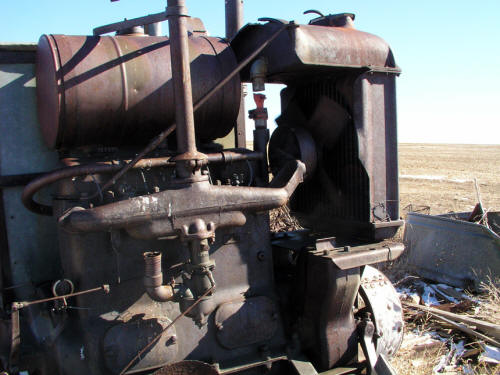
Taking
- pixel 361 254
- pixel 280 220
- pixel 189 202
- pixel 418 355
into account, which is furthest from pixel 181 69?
pixel 280 220

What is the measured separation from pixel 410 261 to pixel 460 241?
33.9 inches

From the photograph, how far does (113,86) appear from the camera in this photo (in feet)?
9.48

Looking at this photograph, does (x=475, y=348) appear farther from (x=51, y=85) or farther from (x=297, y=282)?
(x=51, y=85)

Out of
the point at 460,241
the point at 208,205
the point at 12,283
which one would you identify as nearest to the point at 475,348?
the point at 460,241

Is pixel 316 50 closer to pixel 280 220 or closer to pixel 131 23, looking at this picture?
pixel 131 23

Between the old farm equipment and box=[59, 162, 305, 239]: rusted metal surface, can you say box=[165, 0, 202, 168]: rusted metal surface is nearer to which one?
the old farm equipment

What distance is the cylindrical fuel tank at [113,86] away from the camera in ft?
9.22

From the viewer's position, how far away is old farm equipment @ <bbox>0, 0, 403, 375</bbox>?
9.18ft

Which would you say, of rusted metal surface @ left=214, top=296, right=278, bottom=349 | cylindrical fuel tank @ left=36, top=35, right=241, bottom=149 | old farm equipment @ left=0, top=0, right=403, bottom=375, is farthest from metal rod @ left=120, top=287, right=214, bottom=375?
cylindrical fuel tank @ left=36, top=35, right=241, bottom=149

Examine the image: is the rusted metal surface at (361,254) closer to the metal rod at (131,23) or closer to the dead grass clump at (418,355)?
the dead grass clump at (418,355)

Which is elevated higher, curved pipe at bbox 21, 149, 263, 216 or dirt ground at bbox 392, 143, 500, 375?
curved pipe at bbox 21, 149, 263, 216

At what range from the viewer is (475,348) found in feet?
14.9

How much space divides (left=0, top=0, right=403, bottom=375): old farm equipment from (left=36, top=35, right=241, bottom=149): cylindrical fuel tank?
0.01m

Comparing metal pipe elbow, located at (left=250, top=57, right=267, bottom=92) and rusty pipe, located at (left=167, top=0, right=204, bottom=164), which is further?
metal pipe elbow, located at (left=250, top=57, right=267, bottom=92)
